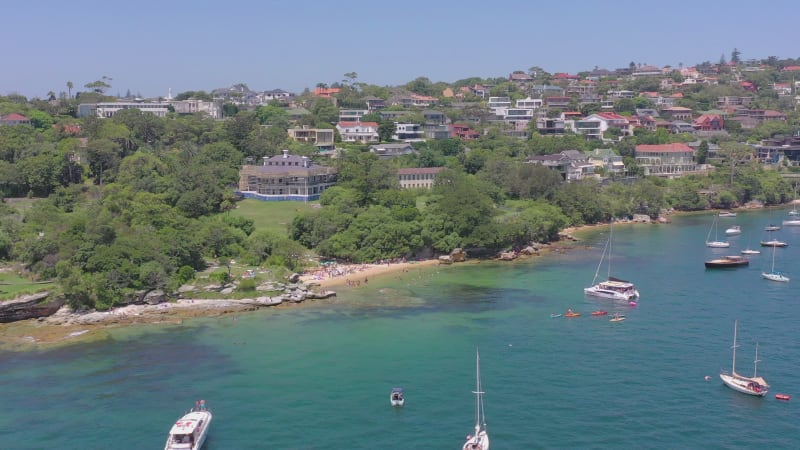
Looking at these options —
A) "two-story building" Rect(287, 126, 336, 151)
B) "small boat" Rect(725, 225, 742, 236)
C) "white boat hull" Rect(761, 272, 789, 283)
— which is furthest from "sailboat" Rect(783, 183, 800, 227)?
"two-story building" Rect(287, 126, 336, 151)

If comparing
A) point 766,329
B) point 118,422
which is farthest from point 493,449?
point 766,329

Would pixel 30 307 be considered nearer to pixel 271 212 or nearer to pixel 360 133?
pixel 271 212

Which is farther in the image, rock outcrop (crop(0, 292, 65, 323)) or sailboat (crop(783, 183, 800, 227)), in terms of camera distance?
sailboat (crop(783, 183, 800, 227))

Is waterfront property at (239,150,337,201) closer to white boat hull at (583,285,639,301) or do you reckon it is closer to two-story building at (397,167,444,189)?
two-story building at (397,167,444,189)

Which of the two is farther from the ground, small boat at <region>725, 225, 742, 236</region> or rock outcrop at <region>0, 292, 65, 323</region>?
rock outcrop at <region>0, 292, 65, 323</region>

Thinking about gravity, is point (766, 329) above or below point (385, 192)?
below

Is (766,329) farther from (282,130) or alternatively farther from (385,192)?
(282,130)

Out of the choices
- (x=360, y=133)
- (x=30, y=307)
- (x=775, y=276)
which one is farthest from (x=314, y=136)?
(x=775, y=276)

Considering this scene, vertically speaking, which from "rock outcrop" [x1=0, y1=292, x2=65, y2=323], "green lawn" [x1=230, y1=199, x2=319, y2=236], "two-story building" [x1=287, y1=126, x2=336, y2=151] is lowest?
"rock outcrop" [x1=0, y1=292, x2=65, y2=323]
